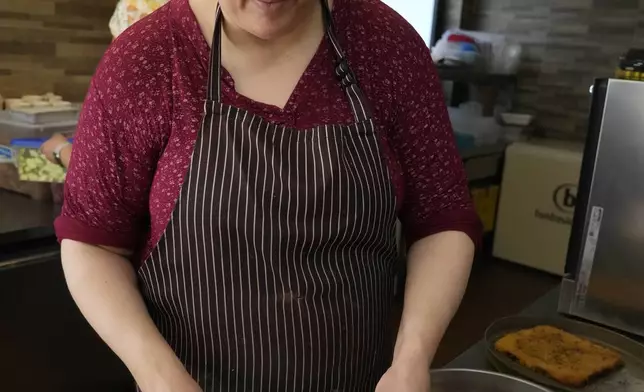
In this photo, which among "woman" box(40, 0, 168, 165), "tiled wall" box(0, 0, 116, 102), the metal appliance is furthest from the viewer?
"tiled wall" box(0, 0, 116, 102)

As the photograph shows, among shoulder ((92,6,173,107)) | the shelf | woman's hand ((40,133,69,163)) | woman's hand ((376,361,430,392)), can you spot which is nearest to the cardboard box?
the shelf

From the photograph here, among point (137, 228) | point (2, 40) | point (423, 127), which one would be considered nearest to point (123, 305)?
point (137, 228)

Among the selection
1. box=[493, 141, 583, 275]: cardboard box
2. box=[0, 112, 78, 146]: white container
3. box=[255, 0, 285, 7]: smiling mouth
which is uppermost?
box=[255, 0, 285, 7]: smiling mouth

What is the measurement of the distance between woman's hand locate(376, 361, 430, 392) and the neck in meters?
0.37

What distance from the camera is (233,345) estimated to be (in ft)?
2.48

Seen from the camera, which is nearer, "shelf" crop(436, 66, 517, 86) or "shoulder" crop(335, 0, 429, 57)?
"shoulder" crop(335, 0, 429, 57)

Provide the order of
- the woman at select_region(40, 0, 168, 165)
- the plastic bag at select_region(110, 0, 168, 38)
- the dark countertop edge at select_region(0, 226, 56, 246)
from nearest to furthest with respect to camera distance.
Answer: the dark countertop edge at select_region(0, 226, 56, 246)
the woman at select_region(40, 0, 168, 165)
the plastic bag at select_region(110, 0, 168, 38)

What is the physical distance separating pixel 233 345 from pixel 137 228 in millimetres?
168

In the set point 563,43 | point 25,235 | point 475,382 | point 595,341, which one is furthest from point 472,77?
point 475,382

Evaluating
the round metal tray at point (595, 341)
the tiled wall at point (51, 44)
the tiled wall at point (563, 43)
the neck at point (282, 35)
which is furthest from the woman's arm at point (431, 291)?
the tiled wall at point (563, 43)

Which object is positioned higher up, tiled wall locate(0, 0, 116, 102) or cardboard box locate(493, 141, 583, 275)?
tiled wall locate(0, 0, 116, 102)

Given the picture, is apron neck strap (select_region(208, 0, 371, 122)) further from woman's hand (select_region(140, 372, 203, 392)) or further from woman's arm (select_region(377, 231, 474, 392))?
woman's hand (select_region(140, 372, 203, 392))

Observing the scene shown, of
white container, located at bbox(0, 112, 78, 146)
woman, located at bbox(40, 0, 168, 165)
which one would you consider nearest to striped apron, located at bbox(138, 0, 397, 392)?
woman, located at bbox(40, 0, 168, 165)

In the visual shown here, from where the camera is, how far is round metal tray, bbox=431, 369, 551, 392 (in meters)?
0.77
